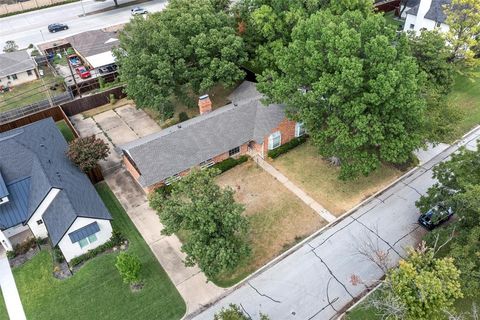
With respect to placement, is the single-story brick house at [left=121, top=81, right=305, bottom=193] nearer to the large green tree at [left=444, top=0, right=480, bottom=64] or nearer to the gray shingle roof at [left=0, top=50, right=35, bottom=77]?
the large green tree at [left=444, top=0, right=480, bottom=64]

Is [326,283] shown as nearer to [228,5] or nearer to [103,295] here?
[103,295]

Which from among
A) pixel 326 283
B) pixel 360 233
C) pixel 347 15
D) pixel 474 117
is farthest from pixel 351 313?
pixel 474 117

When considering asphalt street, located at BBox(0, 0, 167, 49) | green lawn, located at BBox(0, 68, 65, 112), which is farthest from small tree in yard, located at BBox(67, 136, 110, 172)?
asphalt street, located at BBox(0, 0, 167, 49)

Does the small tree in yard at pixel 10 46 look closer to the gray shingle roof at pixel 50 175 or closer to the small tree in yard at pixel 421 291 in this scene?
the gray shingle roof at pixel 50 175

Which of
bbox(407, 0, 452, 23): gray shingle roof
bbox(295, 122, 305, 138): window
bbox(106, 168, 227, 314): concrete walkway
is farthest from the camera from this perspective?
bbox(407, 0, 452, 23): gray shingle roof

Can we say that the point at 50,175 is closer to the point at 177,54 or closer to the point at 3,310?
the point at 3,310

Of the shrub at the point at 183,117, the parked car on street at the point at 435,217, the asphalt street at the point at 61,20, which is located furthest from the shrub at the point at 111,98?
the parked car on street at the point at 435,217
